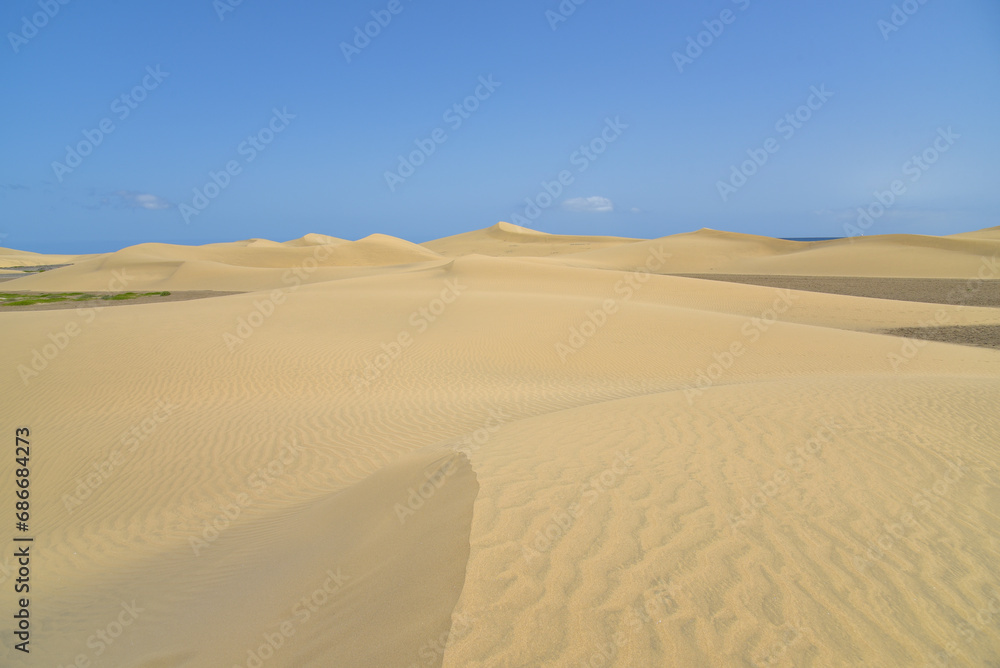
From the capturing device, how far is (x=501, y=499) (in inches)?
164

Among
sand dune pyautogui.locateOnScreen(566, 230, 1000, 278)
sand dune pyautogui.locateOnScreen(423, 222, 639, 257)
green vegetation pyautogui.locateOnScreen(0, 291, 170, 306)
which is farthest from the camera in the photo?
sand dune pyautogui.locateOnScreen(423, 222, 639, 257)

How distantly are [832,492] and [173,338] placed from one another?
49.0 feet

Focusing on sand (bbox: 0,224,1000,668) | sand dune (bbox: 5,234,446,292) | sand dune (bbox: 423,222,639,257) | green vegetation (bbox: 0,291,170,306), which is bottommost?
sand (bbox: 0,224,1000,668)

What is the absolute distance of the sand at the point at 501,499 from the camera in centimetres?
294

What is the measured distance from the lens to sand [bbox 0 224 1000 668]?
9.63ft

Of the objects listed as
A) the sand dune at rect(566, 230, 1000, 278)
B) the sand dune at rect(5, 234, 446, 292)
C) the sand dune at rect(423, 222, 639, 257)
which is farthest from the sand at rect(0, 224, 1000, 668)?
the sand dune at rect(423, 222, 639, 257)

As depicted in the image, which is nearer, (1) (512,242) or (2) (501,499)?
(2) (501,499)

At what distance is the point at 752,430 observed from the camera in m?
5.87

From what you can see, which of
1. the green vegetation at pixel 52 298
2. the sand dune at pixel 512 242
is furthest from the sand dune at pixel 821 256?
the green vegetation at pixel 52 298

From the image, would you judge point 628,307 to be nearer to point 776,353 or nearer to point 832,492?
point 776,353

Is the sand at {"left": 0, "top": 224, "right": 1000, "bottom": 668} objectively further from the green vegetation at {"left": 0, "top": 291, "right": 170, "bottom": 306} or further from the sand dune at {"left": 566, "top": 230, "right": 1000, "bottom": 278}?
the sand dune at {"left": 566, "top": 230, "right": 1000, "bottom": 278}

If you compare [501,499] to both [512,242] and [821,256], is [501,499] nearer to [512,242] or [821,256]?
[821,256]

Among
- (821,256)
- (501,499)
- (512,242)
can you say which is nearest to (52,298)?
(501,499)

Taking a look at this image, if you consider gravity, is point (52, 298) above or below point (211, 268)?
below
